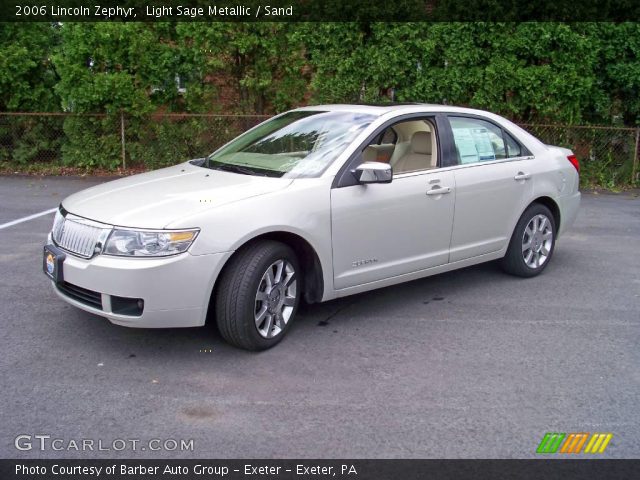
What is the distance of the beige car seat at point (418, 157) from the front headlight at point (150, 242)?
212 centimetres

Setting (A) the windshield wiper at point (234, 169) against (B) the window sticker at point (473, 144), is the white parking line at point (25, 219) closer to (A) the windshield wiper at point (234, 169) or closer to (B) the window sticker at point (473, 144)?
(A) the windshield wiper at point (234, 169)

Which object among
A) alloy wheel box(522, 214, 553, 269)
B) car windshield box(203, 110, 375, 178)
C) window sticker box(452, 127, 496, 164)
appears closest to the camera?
car windshield box(203, 110, 375, 178)

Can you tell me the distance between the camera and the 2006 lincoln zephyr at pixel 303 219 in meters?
4.20

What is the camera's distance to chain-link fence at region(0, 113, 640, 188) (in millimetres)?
12352

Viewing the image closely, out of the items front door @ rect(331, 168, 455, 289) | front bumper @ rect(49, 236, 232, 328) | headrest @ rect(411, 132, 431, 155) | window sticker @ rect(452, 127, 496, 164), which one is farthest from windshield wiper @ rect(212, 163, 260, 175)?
window sticker @ rect(452, 127, 496, 164)

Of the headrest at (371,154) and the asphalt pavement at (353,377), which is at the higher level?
the headrest at (371,154)

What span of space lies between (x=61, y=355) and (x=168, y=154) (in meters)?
8.64

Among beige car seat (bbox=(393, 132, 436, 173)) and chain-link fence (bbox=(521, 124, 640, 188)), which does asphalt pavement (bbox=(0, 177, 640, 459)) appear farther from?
chain-link fence (bbox=(521, 124, 640, 188))

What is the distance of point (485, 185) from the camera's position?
5.82 meters

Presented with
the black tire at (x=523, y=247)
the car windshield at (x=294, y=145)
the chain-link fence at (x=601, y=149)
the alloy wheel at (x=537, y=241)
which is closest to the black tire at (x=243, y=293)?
the car windshield at (x=294, y=145)

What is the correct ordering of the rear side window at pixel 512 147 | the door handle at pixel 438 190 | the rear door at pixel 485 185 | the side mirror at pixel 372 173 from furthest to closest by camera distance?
the rear side window at pixel 512 147 < the rear door at pixel 485 185 < the door handle at pixel 438 190 < the side mirror at pixel 372 173

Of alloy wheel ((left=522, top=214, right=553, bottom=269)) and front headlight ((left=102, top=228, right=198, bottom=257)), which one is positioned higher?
front headlight ((left=102, top=228, right=198, bottom=257))

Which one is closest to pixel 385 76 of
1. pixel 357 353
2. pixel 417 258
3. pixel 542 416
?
pixel 417 258

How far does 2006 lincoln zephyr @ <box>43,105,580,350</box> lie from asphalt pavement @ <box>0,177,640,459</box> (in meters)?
0.35
